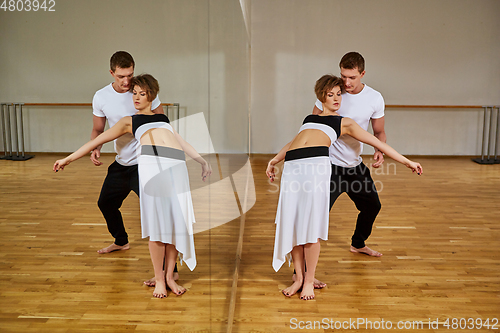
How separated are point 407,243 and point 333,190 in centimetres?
98

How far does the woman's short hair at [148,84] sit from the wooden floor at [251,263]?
94mm

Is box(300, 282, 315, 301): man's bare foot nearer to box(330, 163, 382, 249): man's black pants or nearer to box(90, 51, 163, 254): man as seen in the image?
box(330, 163, 382, 249): man's black pants

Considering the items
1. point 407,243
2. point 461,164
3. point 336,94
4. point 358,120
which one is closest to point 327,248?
point 407,243

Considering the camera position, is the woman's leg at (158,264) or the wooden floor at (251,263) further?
the woman's leg at (158,264)

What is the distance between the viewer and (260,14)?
7.13m

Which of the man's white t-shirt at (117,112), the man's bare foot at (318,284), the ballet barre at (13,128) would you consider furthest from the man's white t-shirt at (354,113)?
the ballet barre at (13,128)

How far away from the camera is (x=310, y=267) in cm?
234

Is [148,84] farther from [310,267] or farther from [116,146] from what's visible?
[310,267]

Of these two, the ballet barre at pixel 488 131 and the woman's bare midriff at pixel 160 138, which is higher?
the woman's bare midriff at pixel 160 138

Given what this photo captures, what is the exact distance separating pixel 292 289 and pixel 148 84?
2.05 meters

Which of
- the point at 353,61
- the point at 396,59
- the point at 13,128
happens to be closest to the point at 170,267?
the point at 13,128

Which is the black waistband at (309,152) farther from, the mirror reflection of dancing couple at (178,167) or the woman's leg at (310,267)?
the woman's leg at (310,267)

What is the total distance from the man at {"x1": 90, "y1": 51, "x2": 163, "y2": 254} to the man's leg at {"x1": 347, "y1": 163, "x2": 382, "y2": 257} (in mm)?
2282

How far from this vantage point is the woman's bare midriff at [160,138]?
58 centimetres
